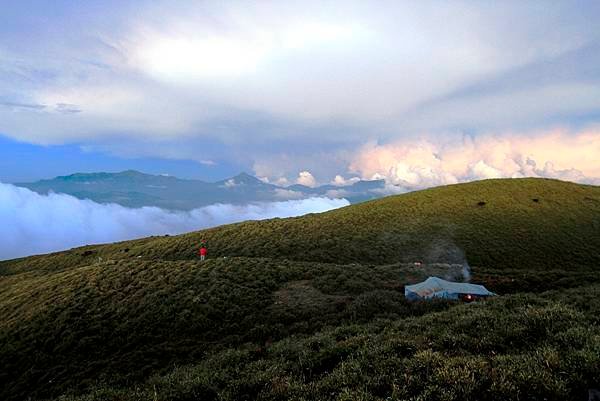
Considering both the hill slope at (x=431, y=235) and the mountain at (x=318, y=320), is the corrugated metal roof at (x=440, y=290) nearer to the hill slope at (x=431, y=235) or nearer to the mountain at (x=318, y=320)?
the mountain at (x=318, y=320)

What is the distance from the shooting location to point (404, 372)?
8.88 metres

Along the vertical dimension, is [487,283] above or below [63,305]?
below

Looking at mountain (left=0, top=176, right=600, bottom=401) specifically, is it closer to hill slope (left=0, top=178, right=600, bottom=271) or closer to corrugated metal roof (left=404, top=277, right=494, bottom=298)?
hill slope (left=0, top=178, right=600, bottom=271)

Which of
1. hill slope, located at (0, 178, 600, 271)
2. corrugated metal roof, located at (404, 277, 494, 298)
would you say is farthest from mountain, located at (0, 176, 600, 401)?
corrugated metal roof, located at (404, 277, 494, 298)

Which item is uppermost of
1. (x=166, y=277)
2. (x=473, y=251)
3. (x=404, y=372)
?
(x=404, y=372)

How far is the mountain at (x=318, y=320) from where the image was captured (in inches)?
344

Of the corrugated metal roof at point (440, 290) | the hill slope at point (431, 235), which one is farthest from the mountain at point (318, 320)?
the corrugated metal roof at point (440, 290)

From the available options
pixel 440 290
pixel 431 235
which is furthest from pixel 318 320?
pixel 431 235

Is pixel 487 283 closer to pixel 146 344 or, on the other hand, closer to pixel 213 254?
pixel 146 344

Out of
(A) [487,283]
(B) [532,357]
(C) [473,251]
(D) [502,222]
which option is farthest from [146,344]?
(D) [502,222]

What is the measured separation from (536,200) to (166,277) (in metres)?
77.9

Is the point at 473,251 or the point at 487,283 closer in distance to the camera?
the point at 487,283

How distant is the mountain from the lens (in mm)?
8750

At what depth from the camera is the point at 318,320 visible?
72.1 feet
